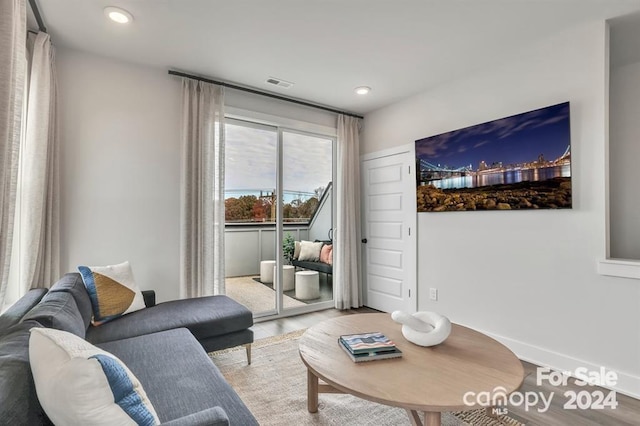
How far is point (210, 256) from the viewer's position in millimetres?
3178

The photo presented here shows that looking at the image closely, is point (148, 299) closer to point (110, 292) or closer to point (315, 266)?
point (110, 292)

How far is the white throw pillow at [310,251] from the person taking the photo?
4062 mm

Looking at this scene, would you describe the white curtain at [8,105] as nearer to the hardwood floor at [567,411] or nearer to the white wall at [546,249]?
the hardwood floor at [567,411]

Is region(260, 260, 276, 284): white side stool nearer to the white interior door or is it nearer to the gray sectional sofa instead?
the gray sectional sofa

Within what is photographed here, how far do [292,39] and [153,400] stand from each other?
257 centimetres

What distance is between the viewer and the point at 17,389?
905 millimetres

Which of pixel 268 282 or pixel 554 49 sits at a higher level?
pixel 554 49

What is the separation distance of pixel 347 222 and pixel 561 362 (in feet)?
8.28

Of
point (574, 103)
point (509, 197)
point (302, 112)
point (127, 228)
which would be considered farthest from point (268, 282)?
point (574, 103)

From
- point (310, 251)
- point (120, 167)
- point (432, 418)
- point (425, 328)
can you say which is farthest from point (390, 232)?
point (120, 167)

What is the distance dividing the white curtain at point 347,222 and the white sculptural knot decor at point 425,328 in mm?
2181

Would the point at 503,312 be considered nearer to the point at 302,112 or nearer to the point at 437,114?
the point at 437,114

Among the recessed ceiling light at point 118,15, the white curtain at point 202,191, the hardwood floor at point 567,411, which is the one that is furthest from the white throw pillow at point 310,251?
the recessed ceiling light at point 118,15

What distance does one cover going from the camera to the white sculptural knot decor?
1.78 m
